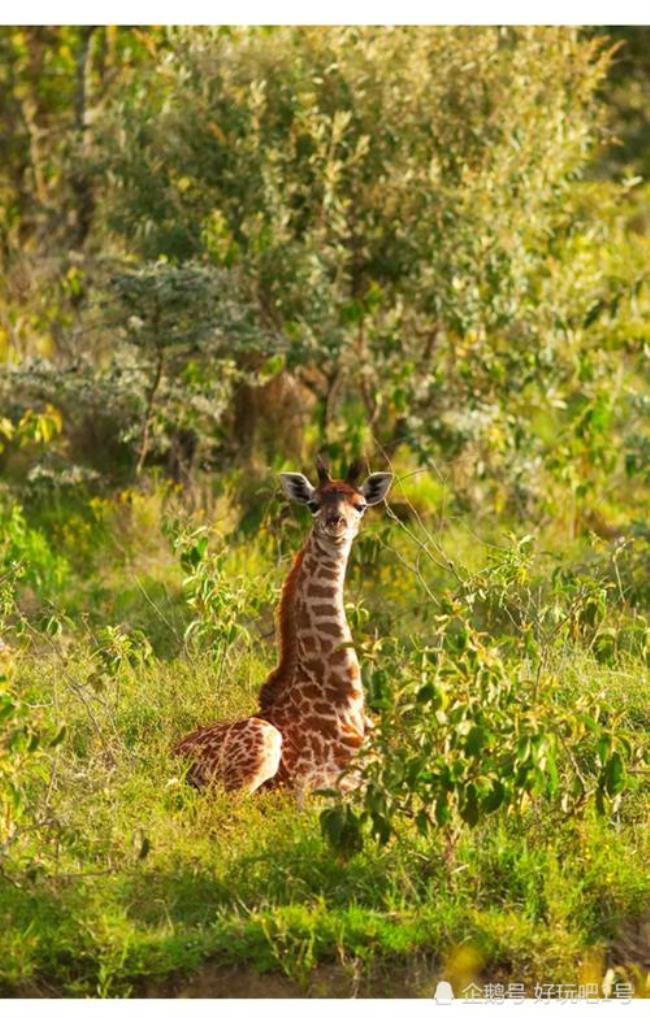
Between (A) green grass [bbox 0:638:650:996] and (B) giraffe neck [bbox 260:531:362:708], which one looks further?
(B) giraffe neck [bbox 260:531:362:708]

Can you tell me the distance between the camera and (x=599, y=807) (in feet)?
28.5

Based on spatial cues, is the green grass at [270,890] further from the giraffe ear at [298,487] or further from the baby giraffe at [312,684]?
the giraffe ear at [298,487]

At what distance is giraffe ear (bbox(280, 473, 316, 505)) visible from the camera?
991cm

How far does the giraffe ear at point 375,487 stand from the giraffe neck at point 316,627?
31cm

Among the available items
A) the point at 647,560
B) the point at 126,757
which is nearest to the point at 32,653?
the point at 126,757

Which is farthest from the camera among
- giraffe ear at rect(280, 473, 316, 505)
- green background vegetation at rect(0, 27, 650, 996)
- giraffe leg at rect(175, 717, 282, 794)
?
green background vegetation at rect(0, 27, 650, 996)

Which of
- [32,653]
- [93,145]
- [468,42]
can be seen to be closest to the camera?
[32,653]

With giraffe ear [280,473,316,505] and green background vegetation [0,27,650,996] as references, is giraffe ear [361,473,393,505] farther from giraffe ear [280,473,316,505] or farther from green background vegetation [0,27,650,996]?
green background vegetation [0,27,650,996]

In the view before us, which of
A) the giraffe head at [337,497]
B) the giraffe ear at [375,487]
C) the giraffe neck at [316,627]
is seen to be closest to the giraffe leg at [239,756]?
the giraffe neck at [316,627]

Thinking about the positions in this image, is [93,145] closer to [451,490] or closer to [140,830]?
[451,490]

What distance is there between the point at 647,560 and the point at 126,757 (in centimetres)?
456

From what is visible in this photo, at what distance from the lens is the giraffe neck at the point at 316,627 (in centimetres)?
970

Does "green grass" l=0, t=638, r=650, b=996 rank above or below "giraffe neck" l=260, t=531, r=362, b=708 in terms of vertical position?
below

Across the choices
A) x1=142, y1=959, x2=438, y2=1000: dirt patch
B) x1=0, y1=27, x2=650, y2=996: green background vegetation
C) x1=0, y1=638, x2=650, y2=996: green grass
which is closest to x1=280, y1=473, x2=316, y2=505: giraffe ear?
x1=0, y1=27, x2=650, y2=996: green background vegetation
